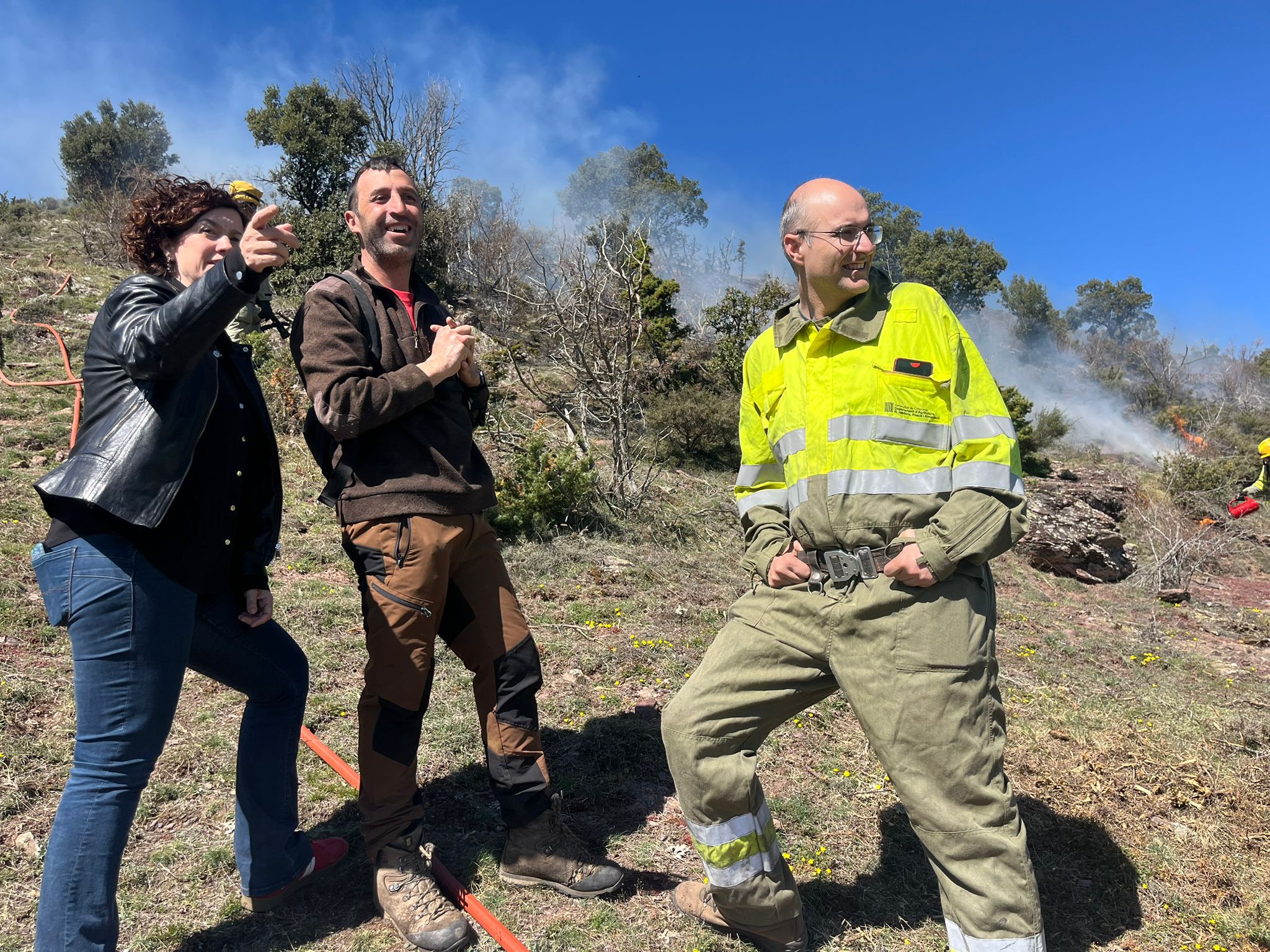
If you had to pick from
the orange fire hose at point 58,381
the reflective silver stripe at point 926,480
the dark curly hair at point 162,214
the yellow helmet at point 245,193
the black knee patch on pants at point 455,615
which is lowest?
the black knee patch on pants at point 455,615

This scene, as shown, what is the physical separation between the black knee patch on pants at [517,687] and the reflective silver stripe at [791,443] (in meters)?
1.00

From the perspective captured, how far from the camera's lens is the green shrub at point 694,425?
1038 centimetres

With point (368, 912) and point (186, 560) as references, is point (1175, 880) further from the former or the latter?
point (186, 560)

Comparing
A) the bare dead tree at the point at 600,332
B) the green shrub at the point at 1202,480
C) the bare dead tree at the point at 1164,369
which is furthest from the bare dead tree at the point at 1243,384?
the bare dead tree at the point at 600,332

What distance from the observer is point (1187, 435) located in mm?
17969

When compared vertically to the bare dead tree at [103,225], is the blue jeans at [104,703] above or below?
below

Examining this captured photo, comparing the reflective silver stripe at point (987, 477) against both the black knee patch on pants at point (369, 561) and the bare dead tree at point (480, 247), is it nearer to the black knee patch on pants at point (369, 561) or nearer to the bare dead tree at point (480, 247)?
the black knee patch on pants at point (369, 561)

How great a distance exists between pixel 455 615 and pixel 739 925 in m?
1.29

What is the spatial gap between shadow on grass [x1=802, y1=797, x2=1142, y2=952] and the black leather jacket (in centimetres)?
233

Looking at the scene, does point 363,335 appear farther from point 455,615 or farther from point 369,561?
point 455,615

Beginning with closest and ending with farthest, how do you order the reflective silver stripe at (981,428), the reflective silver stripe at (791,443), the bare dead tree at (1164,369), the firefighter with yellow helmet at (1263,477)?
1. the reflective silver stripe at (981,428)
2. the reflective silver stripe at (791,443)
3. the firefighter with yellow helmet at (1263,477)
4. the bare dead tree at (1164,369)

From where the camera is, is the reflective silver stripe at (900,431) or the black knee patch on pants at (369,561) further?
the black knee patch on pants at (369,561)

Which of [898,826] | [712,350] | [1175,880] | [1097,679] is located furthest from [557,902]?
[712,350]

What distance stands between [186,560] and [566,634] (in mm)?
2834
